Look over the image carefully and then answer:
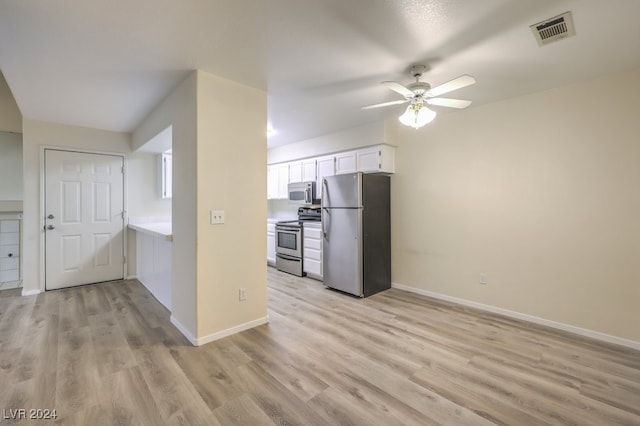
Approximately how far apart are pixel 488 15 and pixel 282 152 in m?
4.32

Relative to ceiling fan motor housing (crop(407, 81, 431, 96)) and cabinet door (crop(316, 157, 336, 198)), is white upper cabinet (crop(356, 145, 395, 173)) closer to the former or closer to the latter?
cabinet door (crop(316, 157, 336, 198))

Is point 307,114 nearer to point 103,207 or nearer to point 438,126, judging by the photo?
point 438,126

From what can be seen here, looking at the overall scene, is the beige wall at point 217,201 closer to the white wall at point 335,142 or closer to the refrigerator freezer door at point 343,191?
the refrigerator freezer door at point 343,191

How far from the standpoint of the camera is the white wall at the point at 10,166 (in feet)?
15.0

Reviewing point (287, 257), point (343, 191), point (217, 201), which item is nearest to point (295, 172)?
point (287, 257)

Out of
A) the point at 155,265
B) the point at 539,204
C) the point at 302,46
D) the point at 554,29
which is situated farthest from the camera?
the point at 155,265

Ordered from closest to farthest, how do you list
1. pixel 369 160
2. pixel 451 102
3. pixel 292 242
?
pixel 451 102 → pixel 369 160 → pixel 292 242

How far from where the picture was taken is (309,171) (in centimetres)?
520

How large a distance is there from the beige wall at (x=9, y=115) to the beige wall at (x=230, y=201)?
12.1ft

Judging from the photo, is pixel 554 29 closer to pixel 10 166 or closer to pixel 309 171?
pixel 309 171

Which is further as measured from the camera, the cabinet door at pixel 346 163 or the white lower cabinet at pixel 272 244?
the white lower cabinet at pixel 272 244

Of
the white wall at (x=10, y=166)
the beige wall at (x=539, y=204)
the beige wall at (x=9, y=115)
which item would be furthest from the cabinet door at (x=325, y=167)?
the white wall at (x=10, y=166)

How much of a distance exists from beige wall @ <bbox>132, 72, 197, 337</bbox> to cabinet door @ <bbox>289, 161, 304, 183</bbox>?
2.62m

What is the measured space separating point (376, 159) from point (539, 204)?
1.99 m
